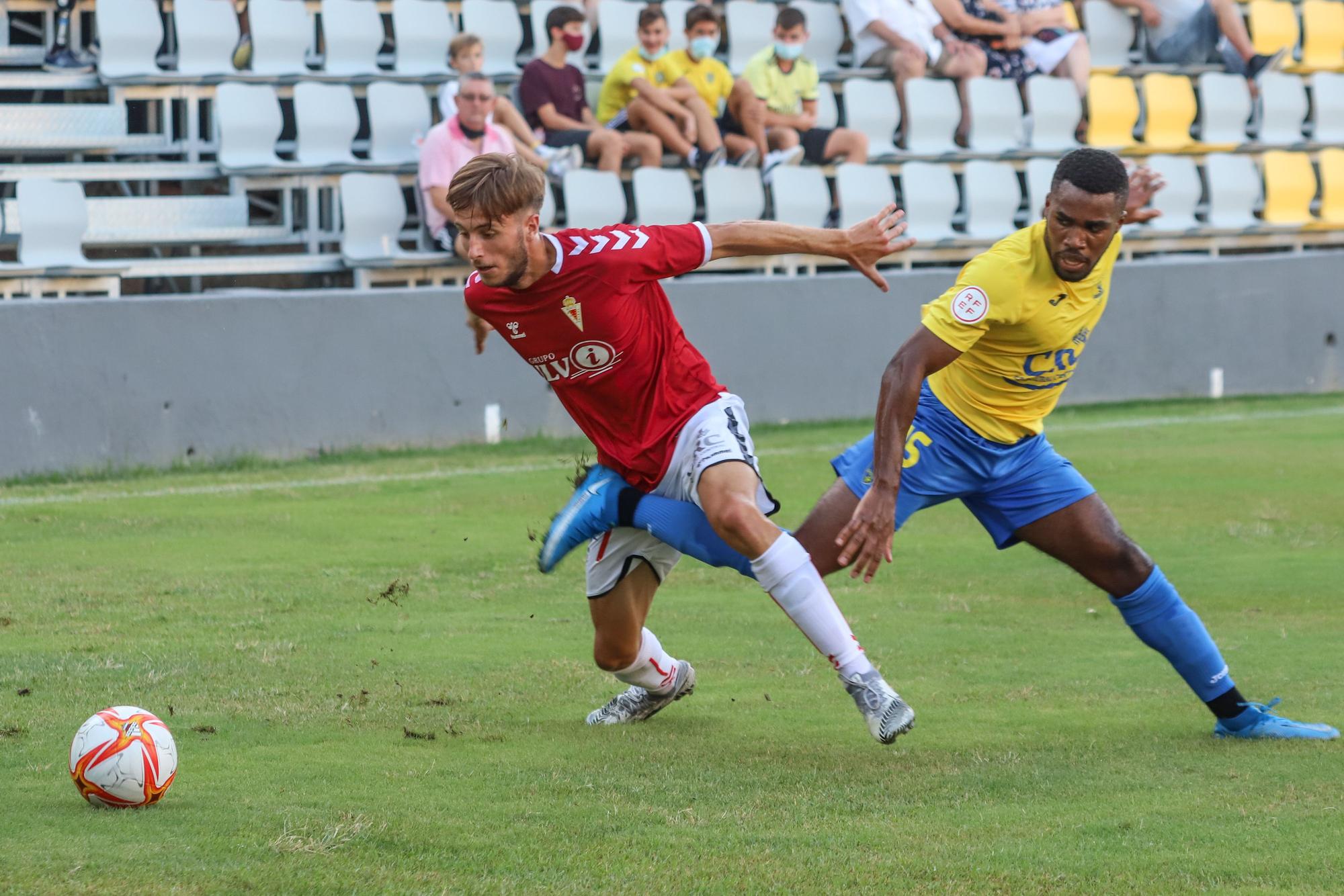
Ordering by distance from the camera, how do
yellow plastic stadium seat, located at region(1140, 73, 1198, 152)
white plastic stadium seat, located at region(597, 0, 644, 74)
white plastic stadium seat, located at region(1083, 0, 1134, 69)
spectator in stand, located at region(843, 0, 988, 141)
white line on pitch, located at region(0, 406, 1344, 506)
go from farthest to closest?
white plastic stadium seat, located at region(1083, 0, 1134, 69) → yellow plastic stadium seat, located at region(1140, 73, 1198, 152) → spectator in stand, located at region(843, 0, 988, 141) → white plastic stadium seat, located at region(597, 0, 644, 74) → white line on pitch, located at region(0, 406, 1344, 506)

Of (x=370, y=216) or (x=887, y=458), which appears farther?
(x=370, y=216)

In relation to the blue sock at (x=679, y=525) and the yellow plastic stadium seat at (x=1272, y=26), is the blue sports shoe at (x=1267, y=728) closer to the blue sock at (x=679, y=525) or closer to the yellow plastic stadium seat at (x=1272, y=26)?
the blue sock at (x=679, y=525)

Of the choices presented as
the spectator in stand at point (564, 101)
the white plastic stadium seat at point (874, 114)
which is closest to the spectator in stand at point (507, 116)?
the spectator in stand at point (564, 101)

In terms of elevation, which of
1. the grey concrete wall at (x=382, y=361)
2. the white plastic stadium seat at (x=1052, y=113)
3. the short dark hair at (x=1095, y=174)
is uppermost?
the short dark hair at (x=1095, y=174)

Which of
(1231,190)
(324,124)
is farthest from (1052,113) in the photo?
(324,124)

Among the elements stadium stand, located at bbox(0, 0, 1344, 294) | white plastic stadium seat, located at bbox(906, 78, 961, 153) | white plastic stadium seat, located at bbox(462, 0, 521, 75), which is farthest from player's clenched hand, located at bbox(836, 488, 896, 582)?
white plastic stadium seat, located at bbox(906, 78, 961, 153)

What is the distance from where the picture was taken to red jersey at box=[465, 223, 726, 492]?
577 cm

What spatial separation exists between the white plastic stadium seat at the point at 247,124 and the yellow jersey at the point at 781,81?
4720mm

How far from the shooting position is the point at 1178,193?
19531 mm

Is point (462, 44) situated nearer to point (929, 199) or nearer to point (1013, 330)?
point (929, 199)

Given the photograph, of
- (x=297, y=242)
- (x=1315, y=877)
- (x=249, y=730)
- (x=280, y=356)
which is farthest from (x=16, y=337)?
A: (x=1315, y=877)

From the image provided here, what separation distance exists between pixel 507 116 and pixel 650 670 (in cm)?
1004

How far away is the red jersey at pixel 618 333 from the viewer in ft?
18.9

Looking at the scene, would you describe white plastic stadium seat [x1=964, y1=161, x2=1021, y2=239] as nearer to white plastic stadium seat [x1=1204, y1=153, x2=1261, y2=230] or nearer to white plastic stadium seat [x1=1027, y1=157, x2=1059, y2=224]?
white plastic stadium seat [x1=1027, y1=157, x2=1059, y2=224]
